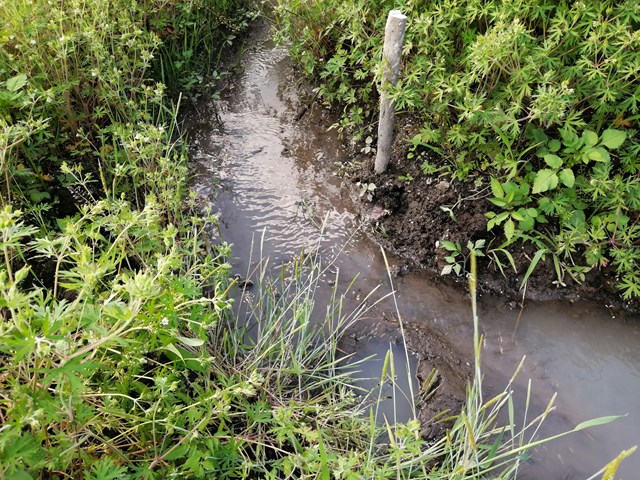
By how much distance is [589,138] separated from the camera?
3.18m

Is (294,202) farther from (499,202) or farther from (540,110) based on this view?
(540,110)

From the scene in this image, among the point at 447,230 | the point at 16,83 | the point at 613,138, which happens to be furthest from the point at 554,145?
the point at 16,83

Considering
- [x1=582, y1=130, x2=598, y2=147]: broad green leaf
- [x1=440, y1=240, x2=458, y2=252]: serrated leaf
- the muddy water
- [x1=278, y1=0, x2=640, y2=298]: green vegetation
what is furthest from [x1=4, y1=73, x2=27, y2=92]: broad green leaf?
[x1=582, y1=130, x2=598, y2=147]: broad green leaf

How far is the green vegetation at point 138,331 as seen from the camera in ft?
5.64

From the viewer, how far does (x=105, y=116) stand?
398 centimetres

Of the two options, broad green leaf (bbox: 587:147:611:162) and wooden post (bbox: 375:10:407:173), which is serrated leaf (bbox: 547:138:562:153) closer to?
broad green leaf (bbox: 587:147:611:162)

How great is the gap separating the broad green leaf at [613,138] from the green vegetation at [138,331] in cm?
187

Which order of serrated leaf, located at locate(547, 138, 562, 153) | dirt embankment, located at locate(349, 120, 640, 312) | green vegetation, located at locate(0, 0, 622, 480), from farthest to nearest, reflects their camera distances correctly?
dirt embankment, located at locate(349, 120, 640, 312)
serrated leaf, located at locate(547, 138, 562, 153)
green vegetation, located at locate(0, 0, 622, 480)

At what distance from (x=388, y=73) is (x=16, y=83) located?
2.55 meters

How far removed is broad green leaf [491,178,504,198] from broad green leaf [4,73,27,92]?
10.9 feet

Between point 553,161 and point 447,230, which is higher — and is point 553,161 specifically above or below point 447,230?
above

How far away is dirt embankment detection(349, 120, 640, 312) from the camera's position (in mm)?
3438

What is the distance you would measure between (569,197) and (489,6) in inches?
57.2

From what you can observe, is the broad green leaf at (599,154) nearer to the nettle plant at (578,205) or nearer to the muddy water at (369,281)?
the nettle plant at (578,205)
